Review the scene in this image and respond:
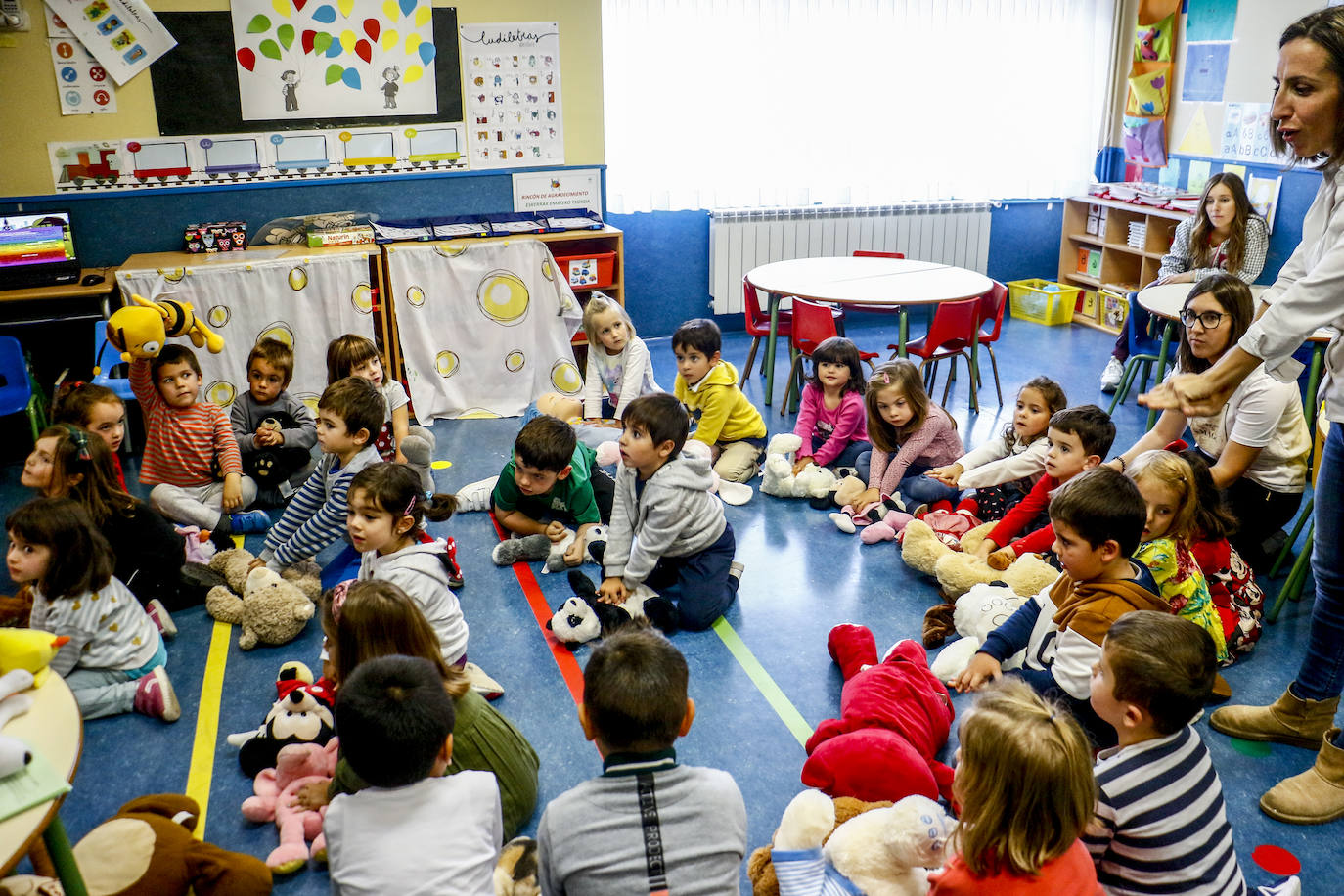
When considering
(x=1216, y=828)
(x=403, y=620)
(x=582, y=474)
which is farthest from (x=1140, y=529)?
(x=582, y=474)

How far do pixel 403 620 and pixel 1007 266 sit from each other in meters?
7.04

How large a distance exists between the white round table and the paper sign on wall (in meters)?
3.48

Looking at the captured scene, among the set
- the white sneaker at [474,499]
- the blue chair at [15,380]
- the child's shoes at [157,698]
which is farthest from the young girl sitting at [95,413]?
the white sneaker at [474,499]

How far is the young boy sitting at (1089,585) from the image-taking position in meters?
2.47

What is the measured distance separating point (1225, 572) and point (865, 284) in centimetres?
282

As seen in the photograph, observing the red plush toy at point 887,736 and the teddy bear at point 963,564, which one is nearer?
the red plush toy at point 887,736

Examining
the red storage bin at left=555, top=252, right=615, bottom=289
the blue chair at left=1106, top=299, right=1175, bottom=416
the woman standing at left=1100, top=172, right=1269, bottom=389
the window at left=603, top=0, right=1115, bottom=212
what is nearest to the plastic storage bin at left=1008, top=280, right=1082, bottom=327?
the window at left=603, top=0, right=1115, bottom=212

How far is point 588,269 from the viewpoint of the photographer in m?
6.12

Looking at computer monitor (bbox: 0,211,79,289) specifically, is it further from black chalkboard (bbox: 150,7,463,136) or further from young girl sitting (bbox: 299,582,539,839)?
young girl sitting (bbox: 299,582,539,839)

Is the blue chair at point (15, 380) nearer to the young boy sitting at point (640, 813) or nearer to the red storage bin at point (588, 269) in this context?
the red storage bin at point (588, 269)

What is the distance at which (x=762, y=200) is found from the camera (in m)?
7.20

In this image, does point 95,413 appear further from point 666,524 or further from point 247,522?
point 666,524

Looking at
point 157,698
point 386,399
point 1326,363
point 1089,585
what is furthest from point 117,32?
point 1326,363

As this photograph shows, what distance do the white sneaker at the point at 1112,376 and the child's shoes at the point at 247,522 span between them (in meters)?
4.61
